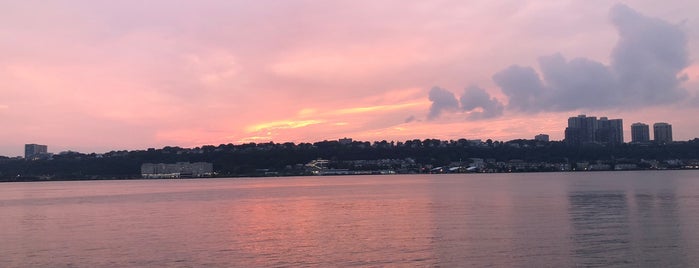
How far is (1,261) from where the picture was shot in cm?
3253

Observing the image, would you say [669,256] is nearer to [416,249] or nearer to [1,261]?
[416,249]

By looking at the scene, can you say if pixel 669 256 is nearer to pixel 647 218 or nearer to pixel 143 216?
pixel 647 218

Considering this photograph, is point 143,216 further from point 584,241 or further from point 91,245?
point 584,241

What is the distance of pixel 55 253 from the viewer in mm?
34562

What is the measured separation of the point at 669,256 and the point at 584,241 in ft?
18.4

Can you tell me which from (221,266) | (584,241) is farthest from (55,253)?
(584,241)

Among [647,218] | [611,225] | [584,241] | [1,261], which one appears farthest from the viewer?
[647,218]

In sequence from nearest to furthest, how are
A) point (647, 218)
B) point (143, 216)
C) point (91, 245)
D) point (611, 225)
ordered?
1. point (91, 245)
2. point (611, 225)
3. point (647, 218)
4. point (143, 216)

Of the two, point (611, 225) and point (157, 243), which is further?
point (611, 225)

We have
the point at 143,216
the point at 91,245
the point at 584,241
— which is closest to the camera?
the point at 584,241

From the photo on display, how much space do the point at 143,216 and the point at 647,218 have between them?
42443 millimetres

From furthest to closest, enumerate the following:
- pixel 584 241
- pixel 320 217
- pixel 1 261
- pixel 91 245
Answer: pixel 320 217 → pixel 91 245 → pixel 584 241 → pixel 1 261

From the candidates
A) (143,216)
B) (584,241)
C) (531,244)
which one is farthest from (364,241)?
(143,216)

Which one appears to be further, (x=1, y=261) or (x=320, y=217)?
(x=320, y=217)
